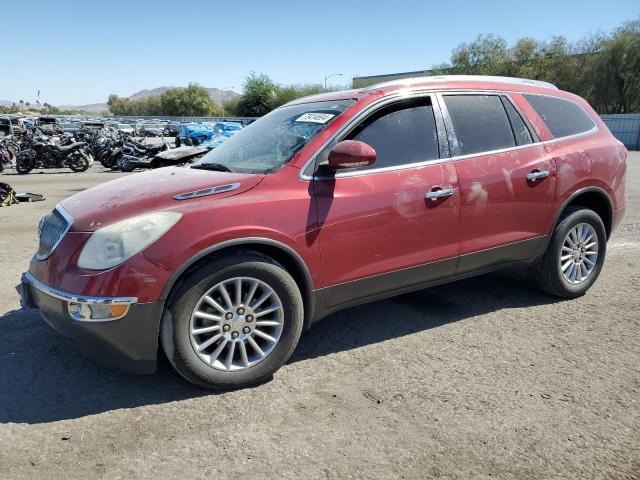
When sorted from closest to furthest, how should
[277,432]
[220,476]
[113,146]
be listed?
[220,476] → [277,432] → [113,146]

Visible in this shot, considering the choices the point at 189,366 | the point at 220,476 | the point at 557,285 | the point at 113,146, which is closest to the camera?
the point at 220,476

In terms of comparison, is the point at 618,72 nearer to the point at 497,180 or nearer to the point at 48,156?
the point at 48,156

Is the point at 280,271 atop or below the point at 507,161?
below

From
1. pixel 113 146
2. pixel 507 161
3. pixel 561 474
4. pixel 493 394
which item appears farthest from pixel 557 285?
pixel 113 146

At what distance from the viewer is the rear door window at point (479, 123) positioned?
3857mm

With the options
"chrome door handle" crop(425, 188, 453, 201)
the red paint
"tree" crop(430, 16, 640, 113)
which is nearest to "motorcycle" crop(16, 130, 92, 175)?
the red paint

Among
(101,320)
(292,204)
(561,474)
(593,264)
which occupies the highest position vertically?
(292,204)

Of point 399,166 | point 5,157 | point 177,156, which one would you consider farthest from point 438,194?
point 5,157

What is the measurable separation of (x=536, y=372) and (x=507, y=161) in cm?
162

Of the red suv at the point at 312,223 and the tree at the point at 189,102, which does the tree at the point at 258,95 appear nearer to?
the tree at the point at 189,102

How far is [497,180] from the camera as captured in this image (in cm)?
388

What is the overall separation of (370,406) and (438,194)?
154cm

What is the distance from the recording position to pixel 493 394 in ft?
9.86

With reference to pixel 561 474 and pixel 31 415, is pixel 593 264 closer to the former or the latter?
pixel 561 474
